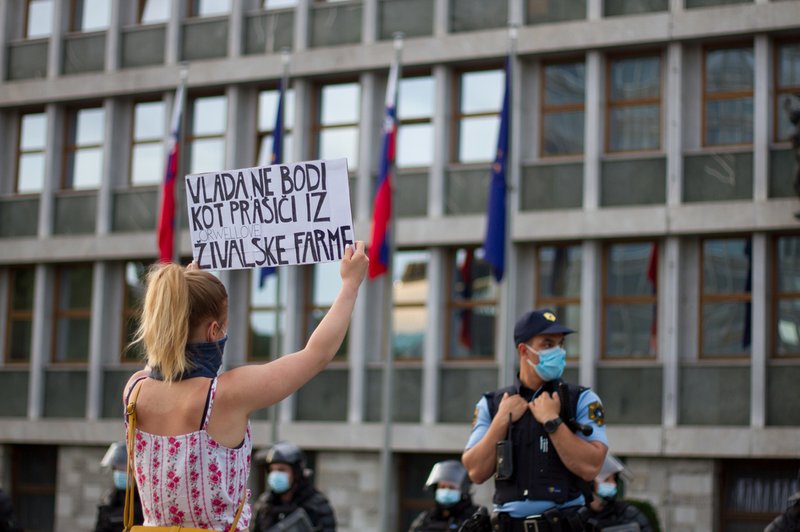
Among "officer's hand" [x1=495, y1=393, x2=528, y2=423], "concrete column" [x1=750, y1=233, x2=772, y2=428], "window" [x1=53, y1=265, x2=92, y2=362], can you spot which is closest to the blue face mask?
"officer's hand" [x1=495, y1=393, x2=528, y2=423]

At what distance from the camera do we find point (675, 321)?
25.5 meters

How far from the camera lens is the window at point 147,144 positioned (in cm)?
3180

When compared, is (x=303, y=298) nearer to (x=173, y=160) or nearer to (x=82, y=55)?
(x=173, y=160)

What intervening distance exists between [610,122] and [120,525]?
1386cm

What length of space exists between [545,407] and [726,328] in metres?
18.7

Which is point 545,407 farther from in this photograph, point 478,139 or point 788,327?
point 478,139

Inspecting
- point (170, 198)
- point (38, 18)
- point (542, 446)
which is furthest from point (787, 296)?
point (542, 446)

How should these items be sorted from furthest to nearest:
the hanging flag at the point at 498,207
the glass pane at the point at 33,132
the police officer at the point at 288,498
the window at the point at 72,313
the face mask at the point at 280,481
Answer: the glass pane at the point at 33,132, the window at the point at 72,313, the hanging flag at the point at 498,207, the face mask at the point at 280,481, the police officer at the point at 288,498

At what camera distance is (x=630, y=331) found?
26.2 meters

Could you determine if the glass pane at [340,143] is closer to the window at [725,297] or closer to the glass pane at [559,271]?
the glass pane at [559,271]

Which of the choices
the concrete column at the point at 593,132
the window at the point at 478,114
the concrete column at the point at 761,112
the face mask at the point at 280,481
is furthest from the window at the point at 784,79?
the face mask at the point at 280,481

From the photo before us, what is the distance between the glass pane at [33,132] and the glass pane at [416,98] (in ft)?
28.2

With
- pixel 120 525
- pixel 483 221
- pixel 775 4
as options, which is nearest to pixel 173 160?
pixel 483 221

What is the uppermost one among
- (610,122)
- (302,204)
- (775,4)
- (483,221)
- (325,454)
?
(775,4)
